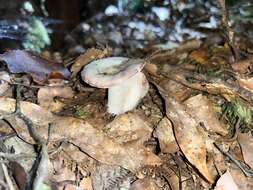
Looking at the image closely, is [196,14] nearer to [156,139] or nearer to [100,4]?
[100,4]

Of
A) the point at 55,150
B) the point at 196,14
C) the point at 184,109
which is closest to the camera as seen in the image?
the point at 55,150

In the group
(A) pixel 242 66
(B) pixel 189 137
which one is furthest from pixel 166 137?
(A) pixel 242 66

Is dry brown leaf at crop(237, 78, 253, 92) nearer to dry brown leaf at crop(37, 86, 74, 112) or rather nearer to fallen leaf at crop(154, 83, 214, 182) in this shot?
fallen leaf at crop(154, 83, 214, 182)

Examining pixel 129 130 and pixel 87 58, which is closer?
pixel 129 130

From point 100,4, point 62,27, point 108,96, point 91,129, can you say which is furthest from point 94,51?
point 100,4

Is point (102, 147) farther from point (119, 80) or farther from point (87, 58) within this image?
point (87, 58)

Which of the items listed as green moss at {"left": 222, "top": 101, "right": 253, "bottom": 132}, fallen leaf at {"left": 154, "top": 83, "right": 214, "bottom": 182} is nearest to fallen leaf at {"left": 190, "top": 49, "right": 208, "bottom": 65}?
green moss at {"left": 222, "top": 101, "right": 253, "bottom": 132}
